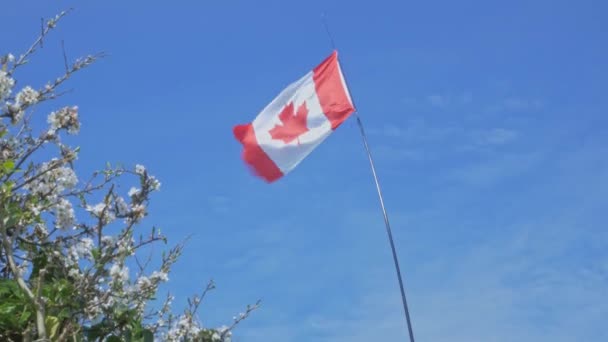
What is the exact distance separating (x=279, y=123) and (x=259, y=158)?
1.62ft

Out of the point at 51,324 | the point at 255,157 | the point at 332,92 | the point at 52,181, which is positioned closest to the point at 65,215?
the point at 52,181

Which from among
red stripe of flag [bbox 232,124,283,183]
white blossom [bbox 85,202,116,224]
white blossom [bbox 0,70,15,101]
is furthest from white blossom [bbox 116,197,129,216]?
red stripe of flag [bbox 232,124,283,183]

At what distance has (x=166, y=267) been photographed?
490cm

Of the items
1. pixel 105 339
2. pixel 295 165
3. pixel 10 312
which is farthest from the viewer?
pixel 295 165

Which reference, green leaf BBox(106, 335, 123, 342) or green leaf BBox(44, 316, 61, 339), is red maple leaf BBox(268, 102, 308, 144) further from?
green leaf BBox(44, 316, 61, 339)

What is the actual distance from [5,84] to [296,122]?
13.1 ft

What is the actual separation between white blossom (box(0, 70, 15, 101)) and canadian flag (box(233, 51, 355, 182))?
362 cm

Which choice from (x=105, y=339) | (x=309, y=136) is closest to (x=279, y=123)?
(x=309, y=136)

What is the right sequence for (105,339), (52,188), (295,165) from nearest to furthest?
(105,339) → (52,188) → (295,165)

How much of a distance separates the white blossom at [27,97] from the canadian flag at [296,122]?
3.36 meters

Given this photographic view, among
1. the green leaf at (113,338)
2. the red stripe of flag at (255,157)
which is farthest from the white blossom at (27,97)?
the red stripe of flag at (255,157)

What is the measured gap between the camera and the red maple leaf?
28.4 ft

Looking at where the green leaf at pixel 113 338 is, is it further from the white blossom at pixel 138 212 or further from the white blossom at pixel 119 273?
the white blossom at pixel 138 212

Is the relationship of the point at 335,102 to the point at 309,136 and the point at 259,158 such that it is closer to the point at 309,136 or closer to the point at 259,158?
the point at 309,136
